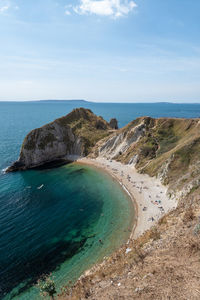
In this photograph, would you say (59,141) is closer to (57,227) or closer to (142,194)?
(142,194)

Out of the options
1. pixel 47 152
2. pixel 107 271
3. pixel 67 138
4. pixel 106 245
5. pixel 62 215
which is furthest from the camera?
pixel 67 138

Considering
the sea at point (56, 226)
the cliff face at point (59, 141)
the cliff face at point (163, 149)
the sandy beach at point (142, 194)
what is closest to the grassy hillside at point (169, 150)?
the cliff face at point (163, 149)

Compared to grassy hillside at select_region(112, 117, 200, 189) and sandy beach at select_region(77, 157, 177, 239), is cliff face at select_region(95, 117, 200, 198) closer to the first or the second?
grassy hillside at select_region(112, 117, 200, 189)

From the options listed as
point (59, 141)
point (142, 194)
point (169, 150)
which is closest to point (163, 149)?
point (169, 150)

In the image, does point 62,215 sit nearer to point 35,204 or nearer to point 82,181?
point 35,204

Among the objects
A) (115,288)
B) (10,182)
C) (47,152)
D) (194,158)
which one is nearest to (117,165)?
(194,158)

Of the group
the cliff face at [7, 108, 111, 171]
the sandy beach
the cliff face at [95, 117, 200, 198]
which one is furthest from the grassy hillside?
the cliff face at [7, 108, 111, 171]

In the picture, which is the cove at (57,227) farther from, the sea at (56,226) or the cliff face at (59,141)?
the cliff face at (59,141)
